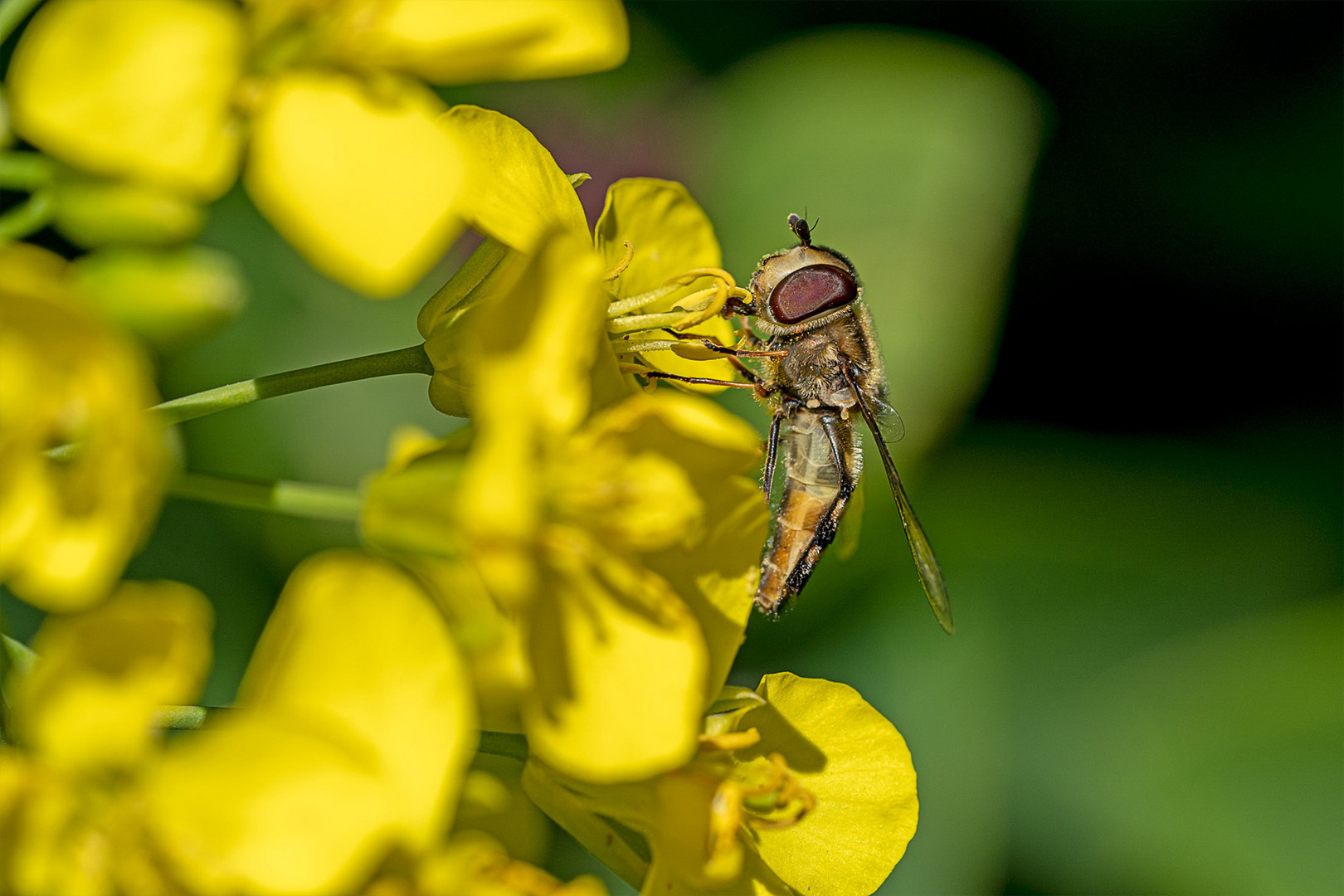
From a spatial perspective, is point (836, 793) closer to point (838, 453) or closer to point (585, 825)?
point (585, 825)

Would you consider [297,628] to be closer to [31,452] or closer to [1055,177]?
[31,452]

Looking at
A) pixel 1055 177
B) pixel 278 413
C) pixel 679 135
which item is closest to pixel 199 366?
pixel 278 413

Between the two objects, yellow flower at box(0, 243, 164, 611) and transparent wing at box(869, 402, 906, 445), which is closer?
yellow flower at box(0, 243, 164, 611)

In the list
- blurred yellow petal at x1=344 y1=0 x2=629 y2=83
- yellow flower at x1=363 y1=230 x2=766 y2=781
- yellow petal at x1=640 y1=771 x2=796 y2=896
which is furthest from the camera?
yellow petal at x1=640 y1=771 x2=796 y2=896

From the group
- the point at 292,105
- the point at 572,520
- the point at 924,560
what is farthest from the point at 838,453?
the point at 292,105

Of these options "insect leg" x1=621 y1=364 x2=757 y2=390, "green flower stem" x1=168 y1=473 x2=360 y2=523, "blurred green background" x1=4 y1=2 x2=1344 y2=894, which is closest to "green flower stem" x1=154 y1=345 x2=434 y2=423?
"green flower stem" x1=168 y1=473 x2=360 y2=523

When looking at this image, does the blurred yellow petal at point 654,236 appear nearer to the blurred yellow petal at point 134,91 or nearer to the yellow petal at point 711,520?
the yellow petal at point 711,520

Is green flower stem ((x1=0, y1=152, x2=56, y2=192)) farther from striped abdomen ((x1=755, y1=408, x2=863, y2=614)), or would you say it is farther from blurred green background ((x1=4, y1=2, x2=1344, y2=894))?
blurred green background ((x1=4, y1=2, x2=1344, y2=894))
